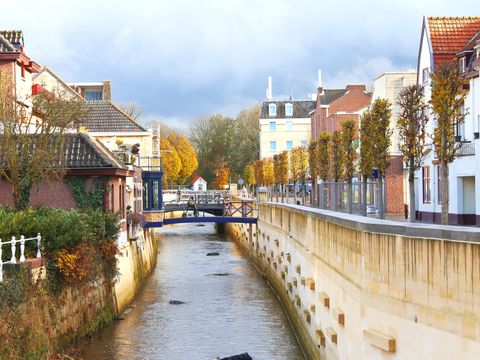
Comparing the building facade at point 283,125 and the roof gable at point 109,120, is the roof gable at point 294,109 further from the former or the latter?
the roof gable at point 109,120

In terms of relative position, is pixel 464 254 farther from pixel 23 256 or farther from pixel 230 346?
pixel 230 346

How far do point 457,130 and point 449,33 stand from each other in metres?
6.03

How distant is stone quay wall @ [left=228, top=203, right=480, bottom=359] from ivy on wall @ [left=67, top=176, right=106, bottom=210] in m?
10.4

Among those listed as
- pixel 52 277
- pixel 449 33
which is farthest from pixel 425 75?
pixel 52 277

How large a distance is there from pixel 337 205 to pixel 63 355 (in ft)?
54.1

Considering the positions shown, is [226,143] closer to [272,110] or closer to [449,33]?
[272,110]

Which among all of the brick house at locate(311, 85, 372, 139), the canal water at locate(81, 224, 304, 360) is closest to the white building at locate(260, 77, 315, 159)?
the brick house at locate(311, 85, 372, 139)

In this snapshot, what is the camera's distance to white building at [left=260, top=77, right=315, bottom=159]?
103 metres

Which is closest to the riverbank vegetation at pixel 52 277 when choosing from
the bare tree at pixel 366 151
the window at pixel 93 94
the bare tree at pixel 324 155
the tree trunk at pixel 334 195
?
the bare tree at pixel 366 151

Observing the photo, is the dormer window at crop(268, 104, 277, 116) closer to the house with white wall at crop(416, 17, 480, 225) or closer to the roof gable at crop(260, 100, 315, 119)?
the roof gable at crop(260, 100, 315, 119)

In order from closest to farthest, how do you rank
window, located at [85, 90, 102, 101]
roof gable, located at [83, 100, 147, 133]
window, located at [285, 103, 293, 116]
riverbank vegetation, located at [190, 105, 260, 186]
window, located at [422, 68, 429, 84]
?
window, located at [422, 68, 429, 84], roof gable, located at [83, 100, 147, 133], window, located at [85, 90, 102, 101], window, located at [285, 103, 293, 116], riverbank vegetation, located at [190, 105, 260, 186]

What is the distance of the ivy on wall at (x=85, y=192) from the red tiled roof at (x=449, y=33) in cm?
1604

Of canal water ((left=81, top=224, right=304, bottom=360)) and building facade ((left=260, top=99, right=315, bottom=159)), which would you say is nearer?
canal water ((left=81, top=224, right=304, bottom=360))

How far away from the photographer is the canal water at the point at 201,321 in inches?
971
